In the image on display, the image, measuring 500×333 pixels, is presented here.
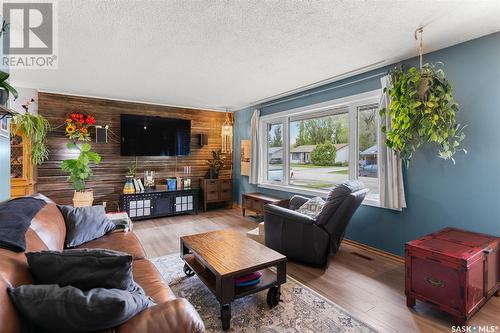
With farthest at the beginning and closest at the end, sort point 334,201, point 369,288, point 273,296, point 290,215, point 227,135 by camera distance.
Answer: point 227,135 → point 290,215 → point 334,201 → point 369,288 → point 273,296

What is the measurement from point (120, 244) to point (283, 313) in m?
1.52

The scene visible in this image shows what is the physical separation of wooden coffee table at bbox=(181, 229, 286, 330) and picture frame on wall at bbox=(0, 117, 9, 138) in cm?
176

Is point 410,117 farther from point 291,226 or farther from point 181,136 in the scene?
point 181,136

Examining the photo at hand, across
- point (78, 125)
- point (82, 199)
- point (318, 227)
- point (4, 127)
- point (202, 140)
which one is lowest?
point (318, 227)

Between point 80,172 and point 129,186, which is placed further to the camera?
point 129,186

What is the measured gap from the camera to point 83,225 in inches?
90.3

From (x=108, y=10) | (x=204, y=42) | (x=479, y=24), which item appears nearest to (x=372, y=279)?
(x=479, y=24)

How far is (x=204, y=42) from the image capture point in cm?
254

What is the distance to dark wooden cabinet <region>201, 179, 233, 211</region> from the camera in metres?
5.60

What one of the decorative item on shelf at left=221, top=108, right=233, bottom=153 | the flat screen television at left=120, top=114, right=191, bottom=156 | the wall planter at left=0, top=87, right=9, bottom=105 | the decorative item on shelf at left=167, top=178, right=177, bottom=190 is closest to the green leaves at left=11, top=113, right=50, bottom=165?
the wall planter at left=0, top=87, right=9, bottom=105

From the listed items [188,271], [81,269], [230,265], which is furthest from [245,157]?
[81,269]

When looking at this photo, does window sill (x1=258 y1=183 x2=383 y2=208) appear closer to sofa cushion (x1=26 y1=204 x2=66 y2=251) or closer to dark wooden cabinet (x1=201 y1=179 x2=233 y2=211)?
dark wooden cabinet (x1=201 y1=179 x2=233 y2=211)

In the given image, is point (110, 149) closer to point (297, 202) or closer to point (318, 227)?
point (297, 202)

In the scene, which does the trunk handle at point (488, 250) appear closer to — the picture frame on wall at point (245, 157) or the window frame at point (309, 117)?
the window frame at point (309, 117)
